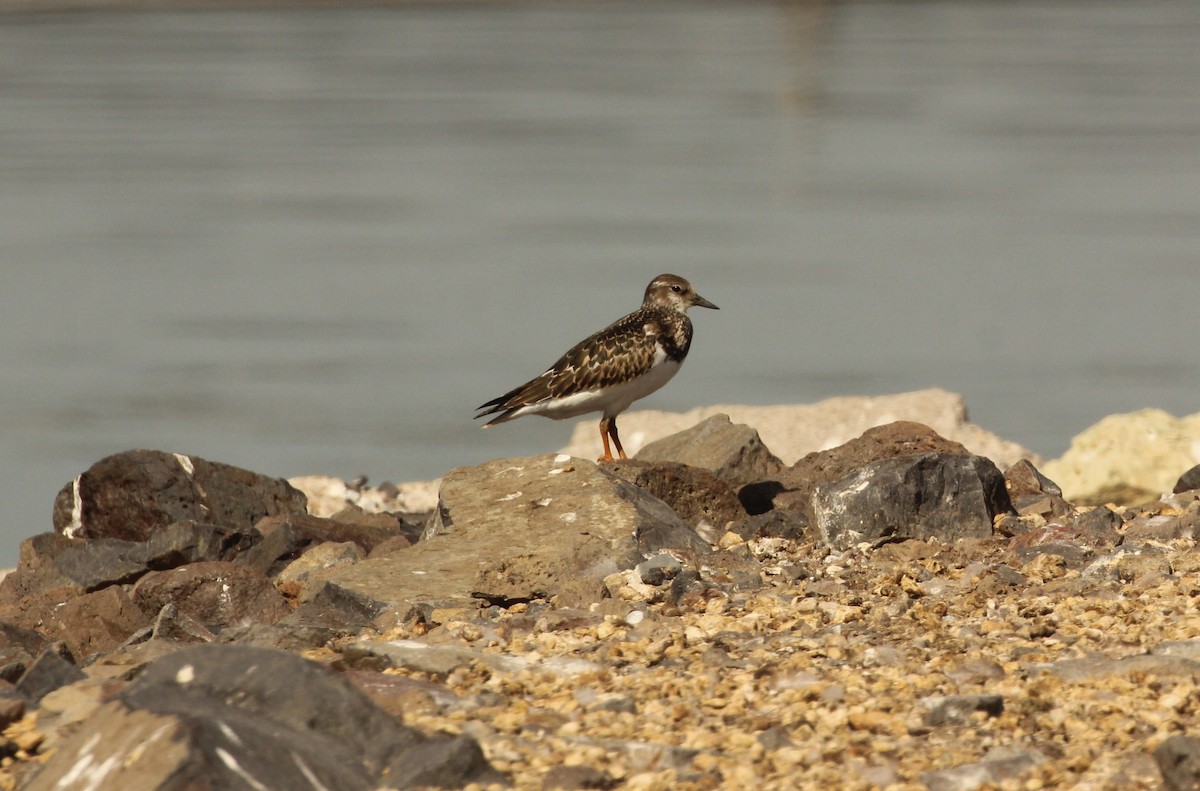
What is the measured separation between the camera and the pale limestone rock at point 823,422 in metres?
11.5

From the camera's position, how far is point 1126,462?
898cm

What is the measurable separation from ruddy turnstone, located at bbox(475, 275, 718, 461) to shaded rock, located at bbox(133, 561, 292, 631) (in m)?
2.70

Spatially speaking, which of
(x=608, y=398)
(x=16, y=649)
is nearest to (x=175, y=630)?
(x=16, y=649)

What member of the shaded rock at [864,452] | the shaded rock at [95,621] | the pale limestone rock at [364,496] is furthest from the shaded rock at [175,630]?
the pale limestone rock at [364,496]

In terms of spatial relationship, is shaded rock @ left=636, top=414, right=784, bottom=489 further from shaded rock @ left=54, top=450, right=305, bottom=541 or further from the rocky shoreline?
shaded rock @ left=54, top=450, right=305, bottom=541

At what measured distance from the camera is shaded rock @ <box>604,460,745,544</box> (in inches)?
310

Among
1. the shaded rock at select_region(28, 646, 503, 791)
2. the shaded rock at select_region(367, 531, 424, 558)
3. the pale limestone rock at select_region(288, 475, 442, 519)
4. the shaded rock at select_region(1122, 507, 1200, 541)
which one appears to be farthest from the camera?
the pale limestone rock at select_region(288, 475, 442, 519)

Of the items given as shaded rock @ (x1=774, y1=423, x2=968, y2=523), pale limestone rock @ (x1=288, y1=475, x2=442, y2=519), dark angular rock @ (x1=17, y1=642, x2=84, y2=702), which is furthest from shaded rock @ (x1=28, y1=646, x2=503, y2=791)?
pale limestone rock @ (x1=288, y1=475, x2=442, y2=519)

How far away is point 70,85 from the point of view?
1475 inches

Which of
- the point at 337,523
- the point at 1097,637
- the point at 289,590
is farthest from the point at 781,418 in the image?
the point at 1097,637

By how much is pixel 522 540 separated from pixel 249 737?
279 cm

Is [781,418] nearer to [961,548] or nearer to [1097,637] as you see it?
[961,548]

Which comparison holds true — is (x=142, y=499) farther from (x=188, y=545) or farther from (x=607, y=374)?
(x=607, y=374)

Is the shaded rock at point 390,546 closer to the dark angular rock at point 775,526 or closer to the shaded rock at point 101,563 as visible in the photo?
the shaded rock at point 101,563
